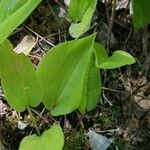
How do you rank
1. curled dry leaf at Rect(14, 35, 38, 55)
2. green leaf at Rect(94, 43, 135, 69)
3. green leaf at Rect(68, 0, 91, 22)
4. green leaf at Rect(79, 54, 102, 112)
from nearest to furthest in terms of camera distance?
green leaf at Rect(94, 43, 135, 69) → green leaf at Rect(79, 54, 102, 112) → green leaf at Rect(68, 0, 91, 22) → curled dry leaf at Rect(14, 35, 38, 55)

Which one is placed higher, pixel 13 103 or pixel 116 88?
pixel 13 103

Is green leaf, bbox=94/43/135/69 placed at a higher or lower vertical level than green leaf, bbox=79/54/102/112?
higher

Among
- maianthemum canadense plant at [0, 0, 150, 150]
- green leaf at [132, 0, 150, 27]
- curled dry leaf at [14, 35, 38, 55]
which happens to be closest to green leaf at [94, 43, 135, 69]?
maianthemum canadense plant at [0, 0, 150, 150]

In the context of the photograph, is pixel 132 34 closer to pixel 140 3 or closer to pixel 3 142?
pixel 140 3

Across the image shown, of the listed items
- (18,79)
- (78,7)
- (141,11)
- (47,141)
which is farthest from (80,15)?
(47,141)

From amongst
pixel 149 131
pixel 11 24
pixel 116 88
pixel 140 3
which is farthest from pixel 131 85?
pixel 11 24

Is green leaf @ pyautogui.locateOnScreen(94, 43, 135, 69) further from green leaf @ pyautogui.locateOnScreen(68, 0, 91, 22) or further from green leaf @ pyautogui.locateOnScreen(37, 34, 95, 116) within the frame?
green leaf @ pyautogui.locateOnScreen(68, 0, 91, 22)

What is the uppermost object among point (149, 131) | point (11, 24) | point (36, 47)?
Result: point (11, 24)

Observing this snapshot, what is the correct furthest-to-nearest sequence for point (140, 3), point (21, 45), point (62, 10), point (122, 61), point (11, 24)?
point (62, 10) → point (21, 45) → point (140, 3) → point (122, 61) → point (11, 24)
